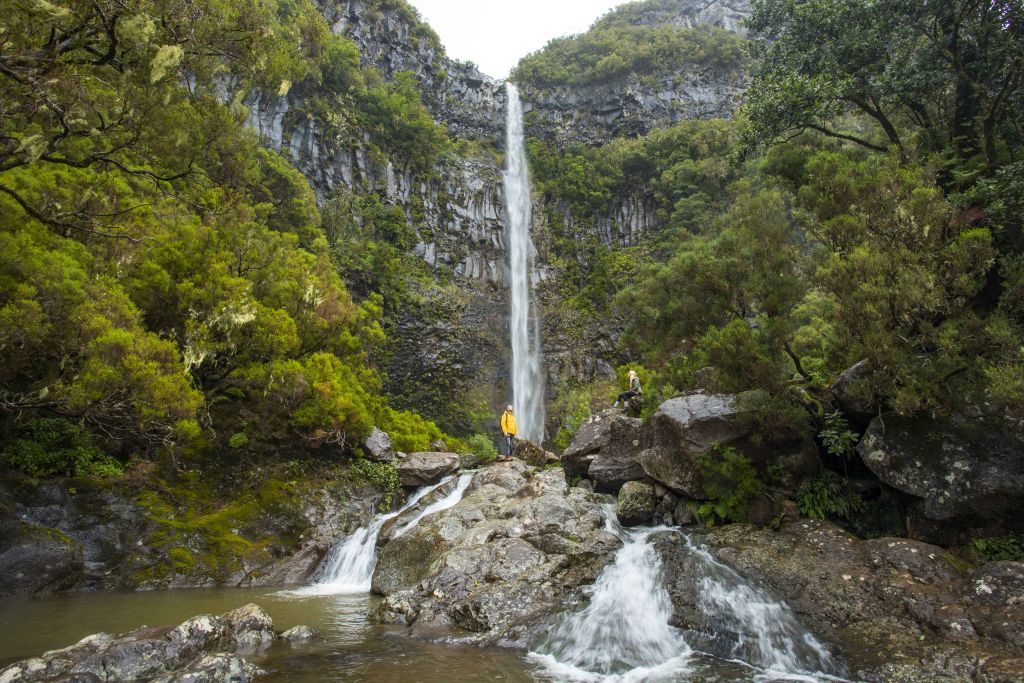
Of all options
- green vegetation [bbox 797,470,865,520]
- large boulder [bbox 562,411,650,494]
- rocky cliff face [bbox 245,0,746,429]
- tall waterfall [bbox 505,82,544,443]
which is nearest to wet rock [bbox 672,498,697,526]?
large boulder [bbox 562,411,650,494]

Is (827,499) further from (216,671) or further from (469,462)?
(469,462)

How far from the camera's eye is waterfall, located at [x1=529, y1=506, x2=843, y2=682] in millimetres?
5605

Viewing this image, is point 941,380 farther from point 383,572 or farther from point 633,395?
point 383,572

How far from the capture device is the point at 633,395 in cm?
1398

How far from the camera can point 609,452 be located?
11.7m

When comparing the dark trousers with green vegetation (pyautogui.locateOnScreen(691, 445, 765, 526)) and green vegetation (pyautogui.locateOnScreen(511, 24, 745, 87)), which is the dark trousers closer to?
green vegetation (pyautogui.locateOnScreen(691, 445, 765, 526))

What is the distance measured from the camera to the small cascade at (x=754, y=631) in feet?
18.7

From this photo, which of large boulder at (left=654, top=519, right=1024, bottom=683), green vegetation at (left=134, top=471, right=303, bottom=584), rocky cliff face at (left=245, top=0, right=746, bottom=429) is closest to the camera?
large boulder at (left=654, top=519, right=1024, bottom=683)

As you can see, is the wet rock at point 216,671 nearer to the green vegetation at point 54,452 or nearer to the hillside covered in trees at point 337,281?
the hillside covered in trees at point 337,281

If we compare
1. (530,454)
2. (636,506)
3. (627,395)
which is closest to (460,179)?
(530,454)

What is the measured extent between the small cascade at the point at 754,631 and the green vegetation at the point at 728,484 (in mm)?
1666

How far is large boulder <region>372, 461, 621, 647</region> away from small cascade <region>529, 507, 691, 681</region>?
0.36 metres

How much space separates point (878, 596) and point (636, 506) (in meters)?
3.97

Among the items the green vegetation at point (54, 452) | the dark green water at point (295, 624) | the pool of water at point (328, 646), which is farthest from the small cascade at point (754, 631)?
the green vegetation at point (54, 452)
